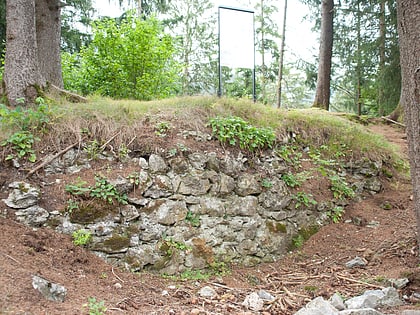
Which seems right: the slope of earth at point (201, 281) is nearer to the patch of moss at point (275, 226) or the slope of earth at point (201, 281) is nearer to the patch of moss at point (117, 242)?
the patch of moss at point (117, 242)

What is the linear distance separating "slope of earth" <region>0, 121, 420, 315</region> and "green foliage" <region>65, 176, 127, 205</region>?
21.7 inches

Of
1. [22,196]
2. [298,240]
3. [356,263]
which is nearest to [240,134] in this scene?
[298,240]

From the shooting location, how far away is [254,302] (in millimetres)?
3551

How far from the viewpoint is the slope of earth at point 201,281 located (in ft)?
10.0

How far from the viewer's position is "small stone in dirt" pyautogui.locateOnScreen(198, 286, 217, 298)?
3.80 metres

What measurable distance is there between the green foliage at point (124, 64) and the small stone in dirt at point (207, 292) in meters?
5.43

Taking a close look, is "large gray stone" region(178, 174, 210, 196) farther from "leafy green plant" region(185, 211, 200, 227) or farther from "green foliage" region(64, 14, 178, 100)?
"green foliage" region(64, 14, 178, 100)

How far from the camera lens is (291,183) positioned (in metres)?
5.60

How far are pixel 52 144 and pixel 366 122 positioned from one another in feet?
25.9

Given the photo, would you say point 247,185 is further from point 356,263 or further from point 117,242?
point 117,242

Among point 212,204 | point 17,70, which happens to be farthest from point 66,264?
point 17,70

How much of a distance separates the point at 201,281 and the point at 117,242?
3.67 feet

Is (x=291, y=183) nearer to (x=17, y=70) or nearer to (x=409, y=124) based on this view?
(x=409, y=124)

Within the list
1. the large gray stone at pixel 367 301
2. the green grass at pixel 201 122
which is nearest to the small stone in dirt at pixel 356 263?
the large gray stone at pixel 367 301
